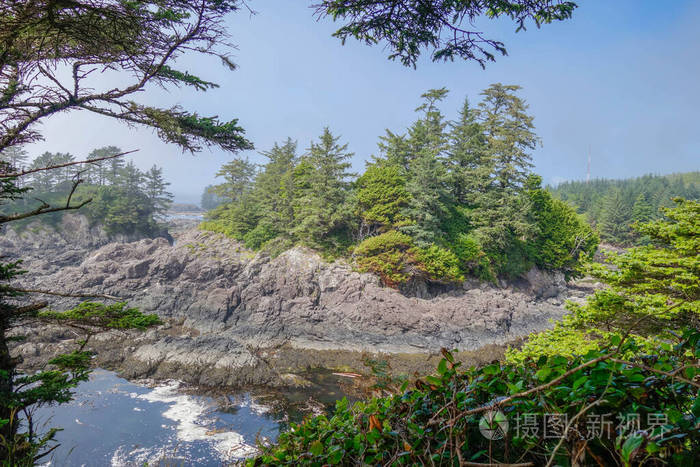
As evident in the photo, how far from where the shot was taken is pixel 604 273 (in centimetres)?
609

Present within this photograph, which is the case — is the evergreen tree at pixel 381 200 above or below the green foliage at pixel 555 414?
above

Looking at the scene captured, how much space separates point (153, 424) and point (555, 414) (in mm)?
13033

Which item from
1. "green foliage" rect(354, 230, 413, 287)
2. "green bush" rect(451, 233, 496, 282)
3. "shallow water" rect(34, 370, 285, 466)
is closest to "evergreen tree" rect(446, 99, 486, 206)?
"green bush" rect(451, 233, 496, 282)

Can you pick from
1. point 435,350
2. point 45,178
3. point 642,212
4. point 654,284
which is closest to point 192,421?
point 435,350

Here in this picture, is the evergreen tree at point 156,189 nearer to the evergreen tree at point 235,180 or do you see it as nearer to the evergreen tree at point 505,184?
the evergreen tree at point 235,180

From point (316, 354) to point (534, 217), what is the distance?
17.5 meters

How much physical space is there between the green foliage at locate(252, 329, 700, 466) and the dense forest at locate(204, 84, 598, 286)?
15.9 meters

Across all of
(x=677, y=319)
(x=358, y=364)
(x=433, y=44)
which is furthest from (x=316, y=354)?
(x=433, y=44)

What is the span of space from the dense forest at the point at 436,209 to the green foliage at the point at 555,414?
1588 centimetres

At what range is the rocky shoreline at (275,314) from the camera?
13484 millimetres

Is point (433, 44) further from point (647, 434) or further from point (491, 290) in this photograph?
point (491, 290)

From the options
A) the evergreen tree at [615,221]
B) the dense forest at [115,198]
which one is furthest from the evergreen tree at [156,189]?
the evergreen tree at [615,221]

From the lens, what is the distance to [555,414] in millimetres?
955

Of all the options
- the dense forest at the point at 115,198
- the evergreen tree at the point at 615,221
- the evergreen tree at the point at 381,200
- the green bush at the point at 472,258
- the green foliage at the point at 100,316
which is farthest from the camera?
the evergreen tree at the point at 615,221
